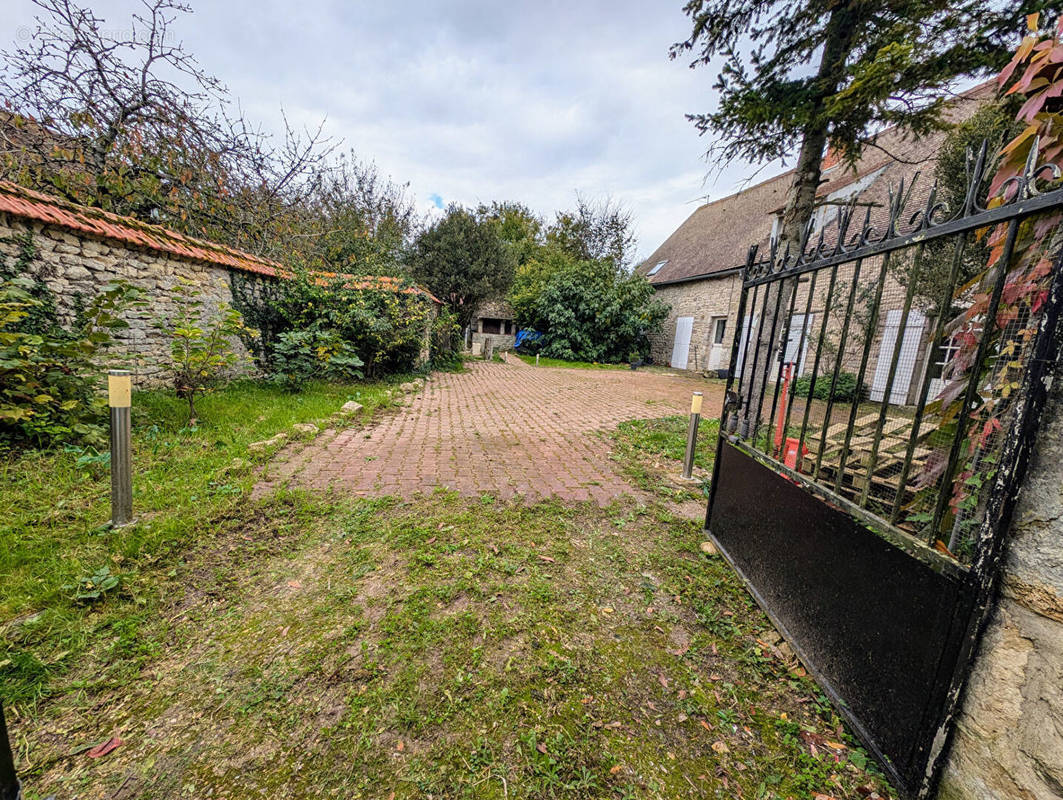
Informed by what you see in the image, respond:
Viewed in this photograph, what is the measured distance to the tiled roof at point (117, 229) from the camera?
14.1 feet

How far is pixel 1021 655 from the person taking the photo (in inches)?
43.1

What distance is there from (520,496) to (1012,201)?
3232mm

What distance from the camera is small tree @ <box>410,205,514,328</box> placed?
14086mm

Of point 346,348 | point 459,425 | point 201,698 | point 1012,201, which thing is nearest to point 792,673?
point 1012,201

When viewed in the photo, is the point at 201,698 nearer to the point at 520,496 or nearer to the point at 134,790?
the point at 134,790

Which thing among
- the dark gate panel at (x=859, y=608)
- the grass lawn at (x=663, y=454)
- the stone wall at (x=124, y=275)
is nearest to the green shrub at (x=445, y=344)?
the stone wall at (x=124, y=275)

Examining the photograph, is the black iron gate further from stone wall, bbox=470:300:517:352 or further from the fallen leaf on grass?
stone wall, bbox=470:300:517:352

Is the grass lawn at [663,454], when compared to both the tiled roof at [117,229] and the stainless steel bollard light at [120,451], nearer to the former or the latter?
the stainless steel bollard light at [120,451]

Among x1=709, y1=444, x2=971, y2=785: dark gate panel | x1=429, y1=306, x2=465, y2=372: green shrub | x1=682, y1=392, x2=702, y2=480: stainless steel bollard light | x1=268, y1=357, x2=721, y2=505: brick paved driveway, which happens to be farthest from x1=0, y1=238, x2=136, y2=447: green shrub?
x1=429, y1=306, x2=465, y2=372: green shrub

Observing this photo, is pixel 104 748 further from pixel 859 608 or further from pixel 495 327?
pixel 495 327

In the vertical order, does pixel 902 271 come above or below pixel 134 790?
above

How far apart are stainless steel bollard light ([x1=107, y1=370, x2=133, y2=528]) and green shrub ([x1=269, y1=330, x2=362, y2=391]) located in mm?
5046

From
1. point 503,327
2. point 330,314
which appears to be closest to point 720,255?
point 503,327

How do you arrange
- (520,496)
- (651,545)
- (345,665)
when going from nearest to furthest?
1. (345,665)
2. (651,545)
3. (520,496)
